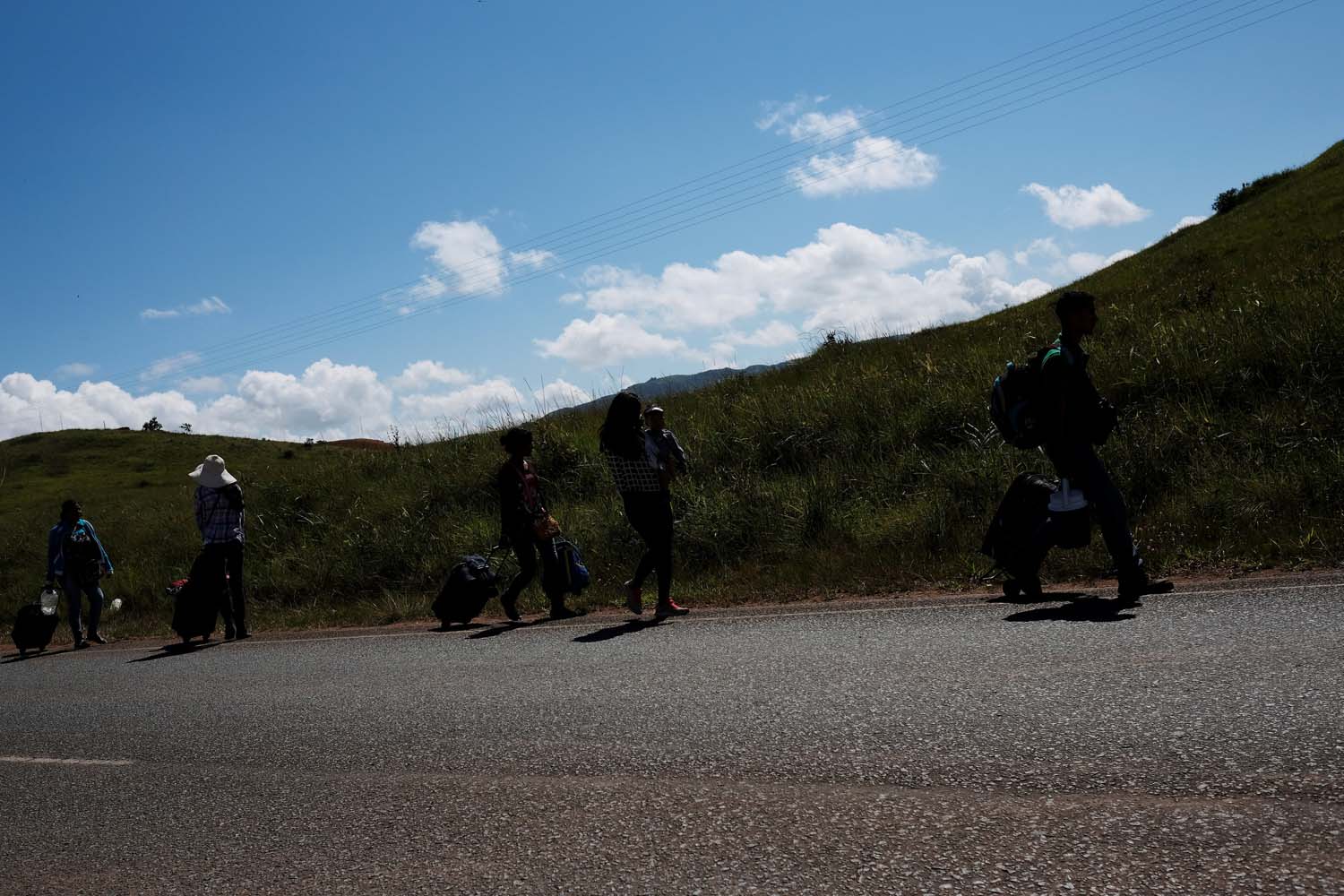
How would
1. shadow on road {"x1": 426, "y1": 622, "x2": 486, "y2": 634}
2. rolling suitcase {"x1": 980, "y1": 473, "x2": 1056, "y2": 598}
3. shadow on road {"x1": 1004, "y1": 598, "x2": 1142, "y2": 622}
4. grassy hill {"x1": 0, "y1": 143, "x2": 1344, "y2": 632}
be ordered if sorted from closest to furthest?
shadow on road {"x1": 1004, "y1": 598, "x2": 1142, "y2": 622}, rolling suitcase {"x1": 980, "y1": 473, "x2": 1056, "y2": 598}, grassy hill {"x1": 0, "y1": 143, "x2": 1344, "y2": 632}, shadow on road {"x1": 426, "y1": 622, "x2": 486, "y2": 634}

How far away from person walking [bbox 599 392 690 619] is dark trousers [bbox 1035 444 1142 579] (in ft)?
11.4

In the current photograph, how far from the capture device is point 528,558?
11180 millimetres

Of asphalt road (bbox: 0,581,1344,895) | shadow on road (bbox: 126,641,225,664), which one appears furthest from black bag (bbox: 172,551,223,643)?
asphalt road (bbox: 0,581,1344,895)

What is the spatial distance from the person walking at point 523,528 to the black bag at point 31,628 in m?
7.52

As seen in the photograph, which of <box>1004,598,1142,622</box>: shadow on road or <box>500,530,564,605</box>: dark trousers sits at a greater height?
<box>500,530,564,605</box>: dark trousers

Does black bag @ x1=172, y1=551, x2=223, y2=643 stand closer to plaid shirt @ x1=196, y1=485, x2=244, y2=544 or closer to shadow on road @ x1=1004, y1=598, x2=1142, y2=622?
plaid shirt @ x1=196, y1=485, x2=244, y2=544

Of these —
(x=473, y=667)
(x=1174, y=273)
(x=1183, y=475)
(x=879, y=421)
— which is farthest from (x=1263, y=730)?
(x=1174, y=273)

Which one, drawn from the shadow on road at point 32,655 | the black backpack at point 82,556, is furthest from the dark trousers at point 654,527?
the black backpack at point 82,556

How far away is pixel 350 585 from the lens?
17359 mm

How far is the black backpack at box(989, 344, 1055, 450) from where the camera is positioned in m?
7.75

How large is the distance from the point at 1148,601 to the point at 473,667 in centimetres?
493

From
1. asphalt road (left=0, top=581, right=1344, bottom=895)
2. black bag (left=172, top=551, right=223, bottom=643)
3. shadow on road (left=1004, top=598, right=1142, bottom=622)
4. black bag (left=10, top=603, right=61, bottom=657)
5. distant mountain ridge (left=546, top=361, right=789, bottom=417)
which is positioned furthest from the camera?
distant mountain ridge (left=546, top=361, right=789, bottom=417)

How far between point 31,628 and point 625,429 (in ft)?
31.8

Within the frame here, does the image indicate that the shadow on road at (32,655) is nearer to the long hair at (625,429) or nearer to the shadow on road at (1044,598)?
the long hair at (625,429)
